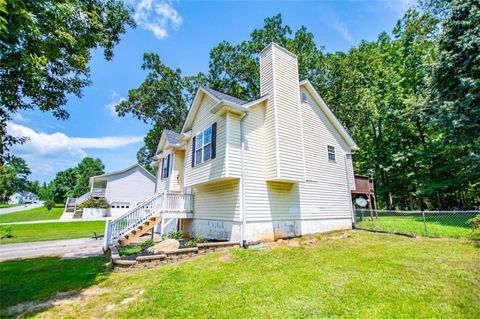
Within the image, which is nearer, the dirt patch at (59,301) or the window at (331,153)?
the dirt patch at (59,301)

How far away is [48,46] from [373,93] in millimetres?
25432

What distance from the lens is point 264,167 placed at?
9945mm

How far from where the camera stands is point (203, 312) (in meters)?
3.94

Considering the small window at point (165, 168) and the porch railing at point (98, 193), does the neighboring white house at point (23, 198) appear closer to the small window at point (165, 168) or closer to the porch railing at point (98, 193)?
the porch railing at point (98, 193)

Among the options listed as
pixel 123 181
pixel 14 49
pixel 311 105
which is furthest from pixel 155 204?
pixel 123 181

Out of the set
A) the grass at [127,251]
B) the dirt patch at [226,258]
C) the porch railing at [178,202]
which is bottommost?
the grass at [127,251]

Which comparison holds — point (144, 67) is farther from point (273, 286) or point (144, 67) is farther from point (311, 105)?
point (273, 286)

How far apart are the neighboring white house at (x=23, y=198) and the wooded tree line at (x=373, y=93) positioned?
112m

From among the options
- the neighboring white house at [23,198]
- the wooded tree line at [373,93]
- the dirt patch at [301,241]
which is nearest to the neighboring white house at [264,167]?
the dirt patch at [301,241]

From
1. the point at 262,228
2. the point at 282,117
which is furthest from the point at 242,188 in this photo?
the point at 282,117

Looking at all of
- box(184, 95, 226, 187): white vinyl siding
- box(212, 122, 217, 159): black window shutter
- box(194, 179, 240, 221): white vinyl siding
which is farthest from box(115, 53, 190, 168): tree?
box(212, 122, 217, 159): black window shutter

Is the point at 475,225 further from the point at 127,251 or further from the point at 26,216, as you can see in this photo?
the point at 26,216

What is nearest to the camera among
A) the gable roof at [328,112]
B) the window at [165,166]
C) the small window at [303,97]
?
the small window at [303,97]

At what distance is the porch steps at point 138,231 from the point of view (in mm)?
9476
